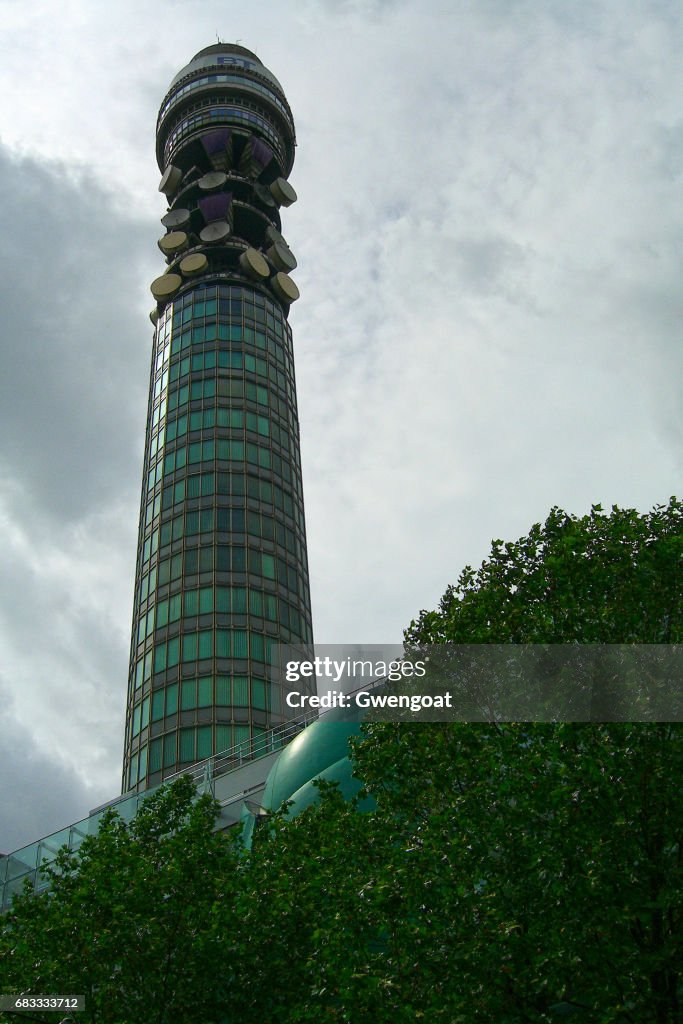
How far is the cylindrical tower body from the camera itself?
63.2 metres

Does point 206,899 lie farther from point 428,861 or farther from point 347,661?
point 347,661

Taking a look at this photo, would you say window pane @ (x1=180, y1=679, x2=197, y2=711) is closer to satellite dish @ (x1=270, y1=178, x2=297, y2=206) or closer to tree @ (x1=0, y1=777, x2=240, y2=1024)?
tree @ (x1=0, y1=777, x2=240, y2=1024)

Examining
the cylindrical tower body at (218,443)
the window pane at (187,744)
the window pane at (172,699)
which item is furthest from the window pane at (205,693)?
the window pane at (187,744)

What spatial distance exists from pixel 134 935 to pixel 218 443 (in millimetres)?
55497

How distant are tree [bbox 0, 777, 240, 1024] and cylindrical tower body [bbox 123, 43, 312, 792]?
107 feet

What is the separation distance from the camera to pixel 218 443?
74.4 meters

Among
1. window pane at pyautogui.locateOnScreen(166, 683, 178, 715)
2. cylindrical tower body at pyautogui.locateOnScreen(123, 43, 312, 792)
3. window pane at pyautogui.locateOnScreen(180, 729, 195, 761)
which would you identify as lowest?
window pane at pyautogui.locateOnScreen(180, 729, 195, 761)

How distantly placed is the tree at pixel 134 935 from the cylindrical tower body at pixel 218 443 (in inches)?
1284

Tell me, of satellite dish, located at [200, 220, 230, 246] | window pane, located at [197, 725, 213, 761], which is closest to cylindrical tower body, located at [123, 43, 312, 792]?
window pane, located at [197, 725, 213, 761]

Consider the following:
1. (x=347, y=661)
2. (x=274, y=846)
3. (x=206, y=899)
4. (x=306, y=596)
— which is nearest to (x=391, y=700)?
(x=274, y=846)

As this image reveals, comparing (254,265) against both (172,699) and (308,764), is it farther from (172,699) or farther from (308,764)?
(308,764)

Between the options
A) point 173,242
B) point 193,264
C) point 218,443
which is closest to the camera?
point 218,443

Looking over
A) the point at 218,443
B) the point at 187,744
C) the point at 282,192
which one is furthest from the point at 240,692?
the point at 282,192

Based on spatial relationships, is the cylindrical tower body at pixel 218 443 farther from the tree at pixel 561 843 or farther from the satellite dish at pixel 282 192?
the tree at pixel 561 843
